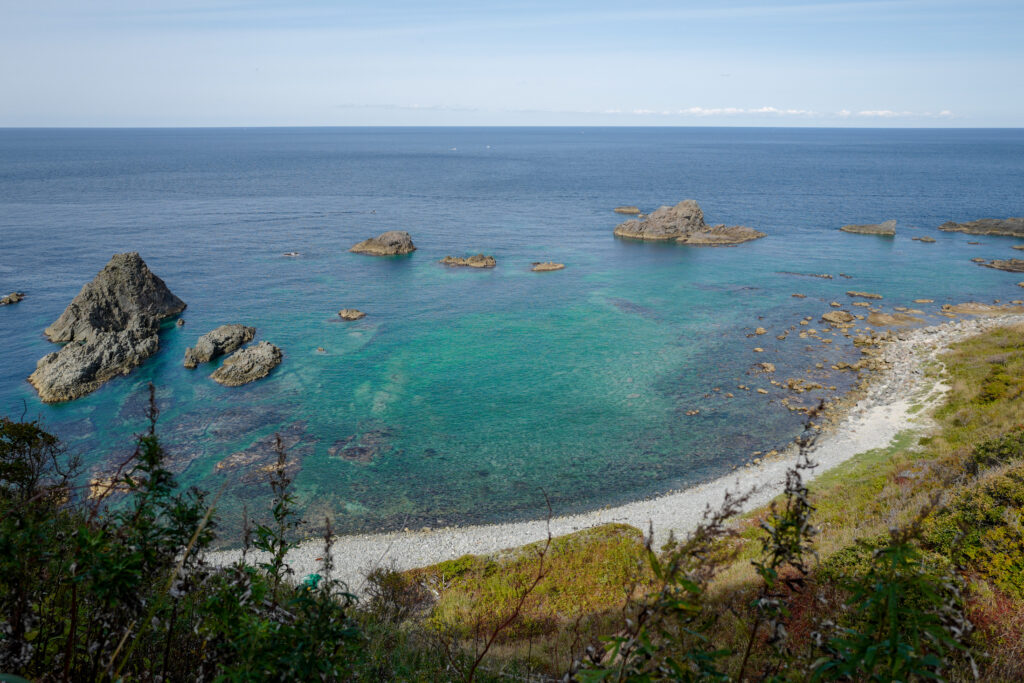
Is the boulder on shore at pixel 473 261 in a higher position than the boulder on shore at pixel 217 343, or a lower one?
higher

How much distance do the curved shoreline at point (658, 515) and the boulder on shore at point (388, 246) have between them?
54730mm

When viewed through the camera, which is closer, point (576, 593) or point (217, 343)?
point (576, 593)

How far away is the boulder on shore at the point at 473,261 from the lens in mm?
71188

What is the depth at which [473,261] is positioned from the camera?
236 ft

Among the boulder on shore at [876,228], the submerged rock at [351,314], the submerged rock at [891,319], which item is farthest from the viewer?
the boulder on shore at [876,228]

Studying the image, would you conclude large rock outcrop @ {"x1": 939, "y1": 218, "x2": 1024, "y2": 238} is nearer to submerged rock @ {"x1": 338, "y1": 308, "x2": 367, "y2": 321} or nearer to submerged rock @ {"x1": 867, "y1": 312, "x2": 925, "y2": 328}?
submerged rock @ {"x1": 867, "y1": 312, "x2": 925, "y2": 328}

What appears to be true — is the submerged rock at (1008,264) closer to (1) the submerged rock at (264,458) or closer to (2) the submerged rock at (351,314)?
(2) the submerged rock at (351,314)

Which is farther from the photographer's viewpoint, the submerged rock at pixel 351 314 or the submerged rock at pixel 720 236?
the submerged rock at pixel 720 236

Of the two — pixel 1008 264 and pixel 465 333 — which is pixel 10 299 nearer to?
pixel 465 333

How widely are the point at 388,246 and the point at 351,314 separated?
1004 inches

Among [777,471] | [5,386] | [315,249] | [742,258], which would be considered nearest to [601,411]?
[777,471]

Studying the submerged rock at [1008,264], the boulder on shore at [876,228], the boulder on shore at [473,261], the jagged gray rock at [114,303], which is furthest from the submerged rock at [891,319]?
the jagged gray rock at [114,303]

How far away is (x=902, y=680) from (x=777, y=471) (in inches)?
1109

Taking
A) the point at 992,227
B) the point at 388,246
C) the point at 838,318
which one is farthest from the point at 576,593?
the point at 992,227
